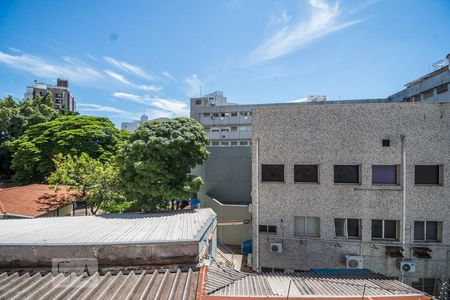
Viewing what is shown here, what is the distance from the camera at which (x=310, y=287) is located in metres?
6.30

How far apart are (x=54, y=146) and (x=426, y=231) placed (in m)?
33.2

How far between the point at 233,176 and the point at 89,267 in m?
12.9

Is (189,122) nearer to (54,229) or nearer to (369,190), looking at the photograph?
(54,229)

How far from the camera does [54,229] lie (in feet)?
25.0

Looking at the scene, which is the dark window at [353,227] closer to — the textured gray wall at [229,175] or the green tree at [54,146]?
the textured gray wall at [229,175]

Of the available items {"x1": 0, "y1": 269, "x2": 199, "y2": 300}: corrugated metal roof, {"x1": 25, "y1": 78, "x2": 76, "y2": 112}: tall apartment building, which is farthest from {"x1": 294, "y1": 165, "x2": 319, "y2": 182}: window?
{"x1": 25, "y1": 78, "x2": 76, "y2": 112}: tall apartment building

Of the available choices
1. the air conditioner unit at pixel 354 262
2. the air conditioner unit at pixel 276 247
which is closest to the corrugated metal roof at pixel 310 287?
the air conditioner unit at pixel 354 262

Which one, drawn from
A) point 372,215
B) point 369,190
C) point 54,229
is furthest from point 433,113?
point 54,229

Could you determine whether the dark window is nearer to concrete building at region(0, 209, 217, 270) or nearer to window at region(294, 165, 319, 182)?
window at region(294, 165, 319, 182)

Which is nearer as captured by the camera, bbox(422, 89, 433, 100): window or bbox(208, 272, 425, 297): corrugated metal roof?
bbox(208, 272, 425, 297): corrugated metal roof

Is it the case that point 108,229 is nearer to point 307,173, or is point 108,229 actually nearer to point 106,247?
point 106,247

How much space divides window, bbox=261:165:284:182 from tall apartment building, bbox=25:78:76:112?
223ft

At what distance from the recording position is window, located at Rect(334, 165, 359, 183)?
9.80m

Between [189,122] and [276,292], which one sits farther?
[189,122]
